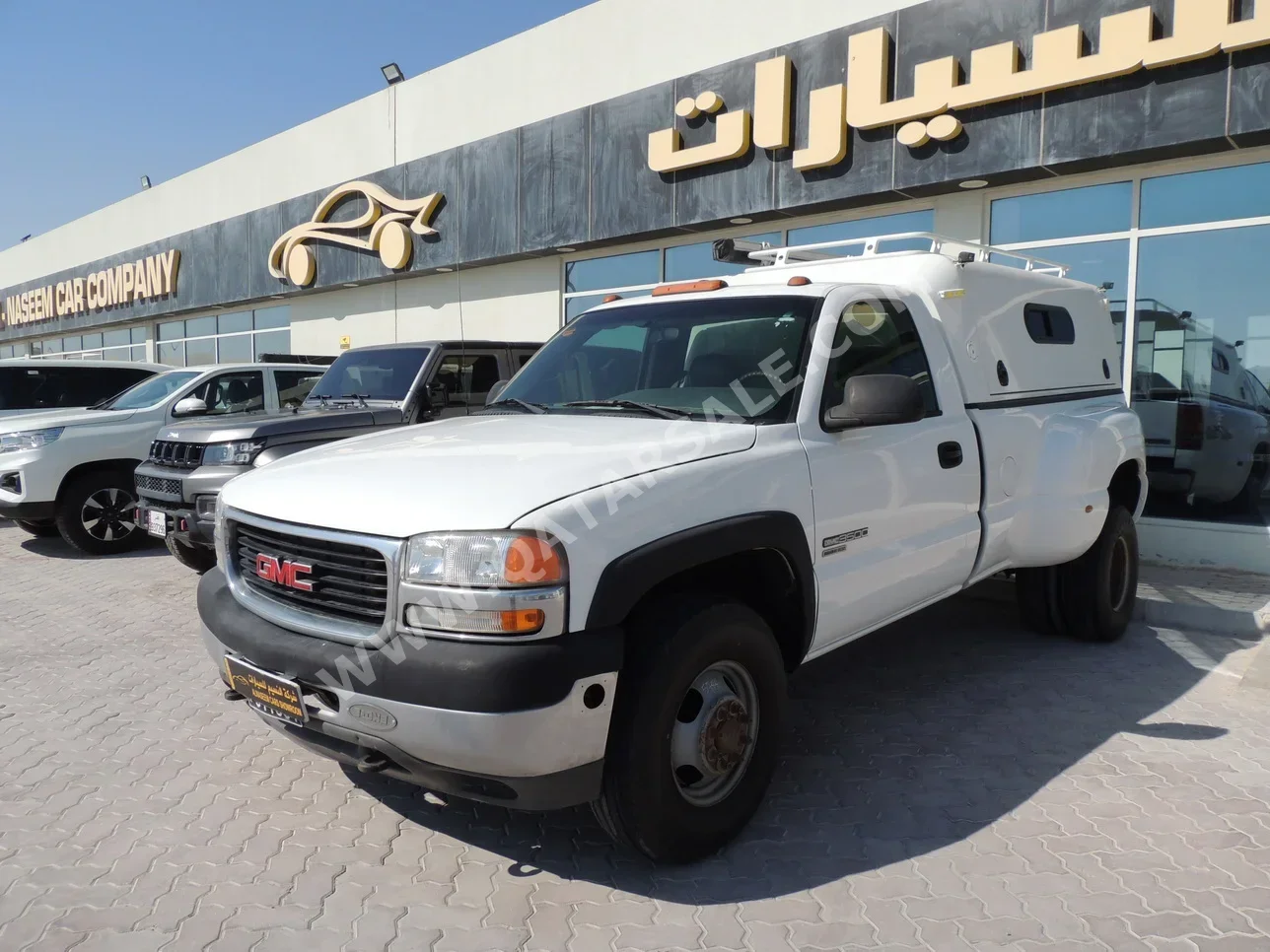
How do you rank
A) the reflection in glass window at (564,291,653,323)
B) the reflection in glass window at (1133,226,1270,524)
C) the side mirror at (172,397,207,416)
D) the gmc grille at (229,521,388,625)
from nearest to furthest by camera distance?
the gmc grille at (229,521,388,625) → the reflection in glass window at (1133,226,1270,524) → the side mirror at (172,397,207,416) → the reflection in glass window at (564,291,653,323)

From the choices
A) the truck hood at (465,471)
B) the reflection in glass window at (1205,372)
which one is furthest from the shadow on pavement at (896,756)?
the reflection in glass window at (1205,372)

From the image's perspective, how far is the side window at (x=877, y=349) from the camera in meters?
3.71

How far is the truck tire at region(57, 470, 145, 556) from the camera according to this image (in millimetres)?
8672

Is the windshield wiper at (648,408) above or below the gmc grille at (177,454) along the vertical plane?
above

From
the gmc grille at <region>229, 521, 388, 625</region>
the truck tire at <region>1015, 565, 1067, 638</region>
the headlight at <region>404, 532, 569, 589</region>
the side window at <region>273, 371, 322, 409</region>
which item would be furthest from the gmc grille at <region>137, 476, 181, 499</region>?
the truck tire at <region>1015, 565, 1067, 638</region>

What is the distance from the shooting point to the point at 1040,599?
5.57 meters

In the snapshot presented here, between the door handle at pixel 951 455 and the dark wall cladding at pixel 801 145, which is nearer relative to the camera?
the door handle at pixel 951 455

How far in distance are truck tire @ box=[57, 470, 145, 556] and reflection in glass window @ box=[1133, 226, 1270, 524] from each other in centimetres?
917

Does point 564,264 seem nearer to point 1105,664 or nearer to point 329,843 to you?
point 1105,664

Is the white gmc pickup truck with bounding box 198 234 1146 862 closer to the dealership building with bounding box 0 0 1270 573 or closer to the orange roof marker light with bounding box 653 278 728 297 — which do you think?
the orange roof marker light with bounding box 653 278 728 297

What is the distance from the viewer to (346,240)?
15219 mm

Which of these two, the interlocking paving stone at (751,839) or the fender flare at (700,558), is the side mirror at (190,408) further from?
the fender flare at (700,558)

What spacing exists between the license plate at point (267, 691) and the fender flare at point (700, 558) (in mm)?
991

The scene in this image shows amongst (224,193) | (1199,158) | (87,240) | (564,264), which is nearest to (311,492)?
(1199,158)
